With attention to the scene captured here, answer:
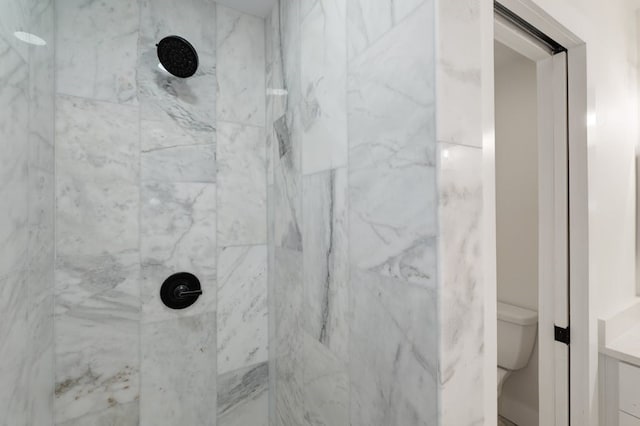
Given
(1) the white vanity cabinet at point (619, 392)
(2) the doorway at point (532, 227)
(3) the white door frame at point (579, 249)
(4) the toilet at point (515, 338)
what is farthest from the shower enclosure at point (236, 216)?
(4) the toilet at point (515, 338)

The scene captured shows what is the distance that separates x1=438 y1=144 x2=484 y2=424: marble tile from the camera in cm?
56

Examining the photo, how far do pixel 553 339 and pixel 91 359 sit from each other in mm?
1663

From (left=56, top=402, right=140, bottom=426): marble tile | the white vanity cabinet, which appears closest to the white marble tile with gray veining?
(left=56, top=402, right=140, bottom=426): marble tile

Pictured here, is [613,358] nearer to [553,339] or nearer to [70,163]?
[553,339]

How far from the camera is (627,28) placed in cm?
138

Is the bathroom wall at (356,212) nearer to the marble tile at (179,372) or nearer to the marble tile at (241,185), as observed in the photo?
the marble tile at (241,185)

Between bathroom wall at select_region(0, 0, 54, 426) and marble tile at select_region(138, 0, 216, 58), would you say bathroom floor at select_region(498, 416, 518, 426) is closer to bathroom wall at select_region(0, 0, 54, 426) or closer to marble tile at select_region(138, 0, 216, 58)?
bathroom wall at select_region(0, 0, 54, 426)

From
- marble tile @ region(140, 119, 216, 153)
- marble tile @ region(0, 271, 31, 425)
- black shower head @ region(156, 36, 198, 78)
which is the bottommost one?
marble tile @ region(0, 271, 31, 425)

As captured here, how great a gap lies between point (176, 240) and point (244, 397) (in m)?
0.74

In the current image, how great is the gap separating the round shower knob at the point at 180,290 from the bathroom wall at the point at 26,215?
0.33 metres

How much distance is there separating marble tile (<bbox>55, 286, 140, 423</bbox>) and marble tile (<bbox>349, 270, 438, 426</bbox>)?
2.66 ft

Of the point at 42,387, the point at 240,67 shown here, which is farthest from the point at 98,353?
the point at 240,67

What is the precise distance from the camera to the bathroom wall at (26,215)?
0.67 meters

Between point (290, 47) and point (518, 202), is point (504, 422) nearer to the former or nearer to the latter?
point (518, 202)
